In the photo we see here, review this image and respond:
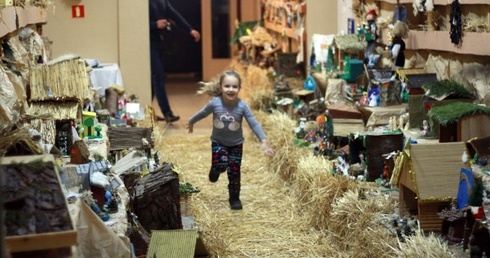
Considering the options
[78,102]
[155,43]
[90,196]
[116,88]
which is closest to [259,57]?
[155,43]

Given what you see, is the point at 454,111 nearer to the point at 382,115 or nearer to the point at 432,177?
the point at 432,177

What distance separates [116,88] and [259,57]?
4347 mm

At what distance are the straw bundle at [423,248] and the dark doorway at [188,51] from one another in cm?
1120

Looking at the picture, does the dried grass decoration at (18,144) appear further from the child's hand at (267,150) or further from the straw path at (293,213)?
the child's hand at (267,150)

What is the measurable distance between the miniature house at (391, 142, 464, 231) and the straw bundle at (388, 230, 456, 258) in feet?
0.77

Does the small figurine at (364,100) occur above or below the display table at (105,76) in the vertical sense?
below

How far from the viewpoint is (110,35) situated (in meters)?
12.0

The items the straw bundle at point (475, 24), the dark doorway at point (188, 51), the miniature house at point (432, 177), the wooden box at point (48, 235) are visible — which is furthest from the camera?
the dark doorway at point (188, 51)

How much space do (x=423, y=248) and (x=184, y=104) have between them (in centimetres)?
1022

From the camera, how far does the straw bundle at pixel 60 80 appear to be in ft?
23.0

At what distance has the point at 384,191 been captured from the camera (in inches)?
265

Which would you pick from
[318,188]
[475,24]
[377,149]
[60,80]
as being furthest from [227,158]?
[475,24]

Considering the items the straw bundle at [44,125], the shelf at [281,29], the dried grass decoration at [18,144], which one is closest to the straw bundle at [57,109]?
the straw bundle at [44,125]

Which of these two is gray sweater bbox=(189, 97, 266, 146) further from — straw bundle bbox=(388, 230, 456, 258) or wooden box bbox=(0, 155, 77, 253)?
wooden box bbox=(0, 155, 77, 253)
